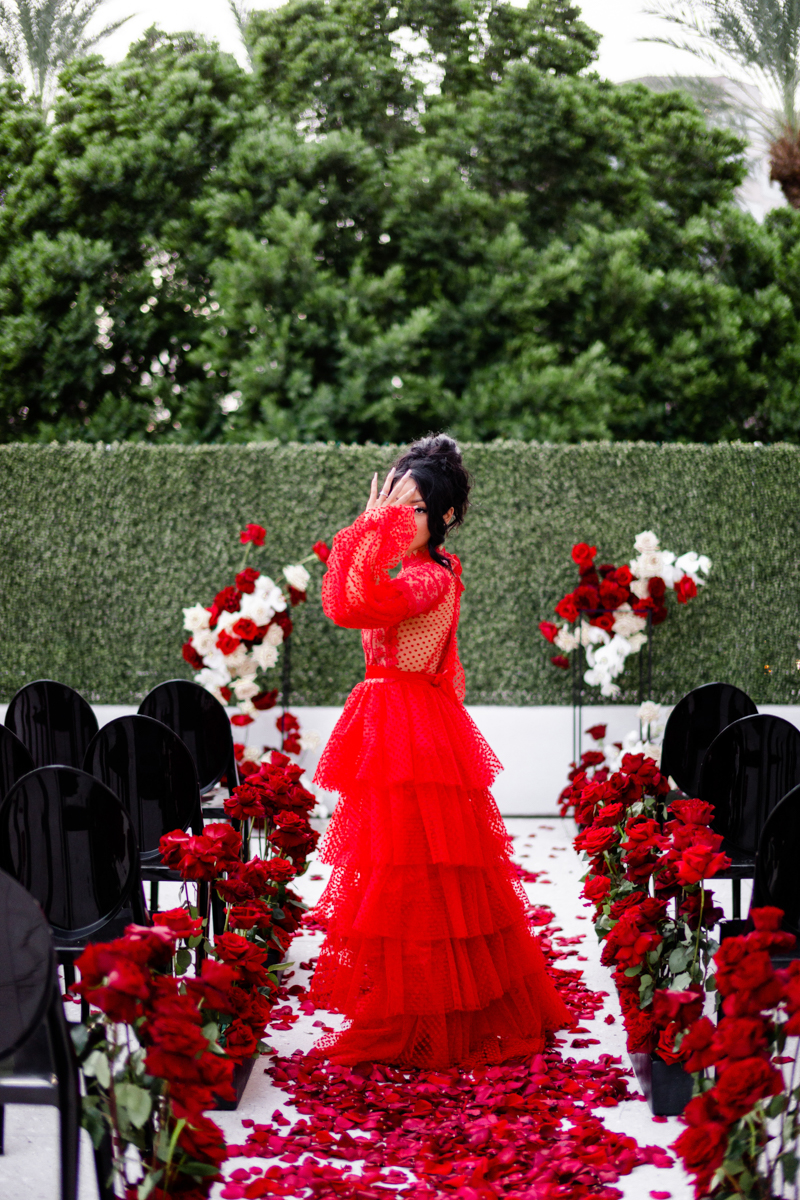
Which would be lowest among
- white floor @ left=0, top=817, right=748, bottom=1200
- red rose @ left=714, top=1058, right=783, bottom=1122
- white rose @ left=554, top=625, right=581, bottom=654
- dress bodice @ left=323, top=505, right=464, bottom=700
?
white floor @ left=0, top=817, right=748, bottom=1200

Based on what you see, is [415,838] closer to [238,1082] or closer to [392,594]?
[392,594]

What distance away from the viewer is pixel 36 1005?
1.77 metres

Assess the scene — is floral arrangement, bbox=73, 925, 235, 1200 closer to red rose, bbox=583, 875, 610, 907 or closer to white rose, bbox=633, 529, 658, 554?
red rose, bbox=583, 875, 610, 907

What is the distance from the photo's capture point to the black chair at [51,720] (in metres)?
4.28

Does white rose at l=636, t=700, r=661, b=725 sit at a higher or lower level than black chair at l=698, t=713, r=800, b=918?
lower

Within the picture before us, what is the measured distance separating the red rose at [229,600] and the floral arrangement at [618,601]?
185 cm

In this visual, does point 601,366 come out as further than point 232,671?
Yes

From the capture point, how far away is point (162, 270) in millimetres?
10562

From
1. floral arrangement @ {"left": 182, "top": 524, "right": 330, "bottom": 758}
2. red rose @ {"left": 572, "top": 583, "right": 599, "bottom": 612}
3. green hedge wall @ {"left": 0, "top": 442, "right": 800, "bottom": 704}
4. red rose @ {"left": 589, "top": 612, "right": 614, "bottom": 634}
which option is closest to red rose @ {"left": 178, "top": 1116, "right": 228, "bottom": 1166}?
floral arrangement @ {"left": 182, "top": 524, "right": 330, "bottom": 758}

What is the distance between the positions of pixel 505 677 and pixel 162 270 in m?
6.45

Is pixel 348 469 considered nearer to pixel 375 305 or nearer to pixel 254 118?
pixel 375 305

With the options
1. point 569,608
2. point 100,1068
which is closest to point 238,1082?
point 100,1068

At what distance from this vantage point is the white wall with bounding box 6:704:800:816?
21.4ft

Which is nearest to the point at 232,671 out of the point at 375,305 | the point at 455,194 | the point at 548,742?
the point at 548,742
